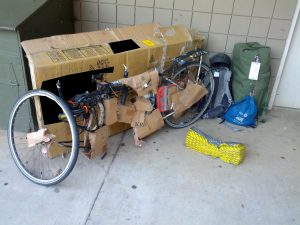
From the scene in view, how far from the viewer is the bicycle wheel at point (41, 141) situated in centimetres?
192

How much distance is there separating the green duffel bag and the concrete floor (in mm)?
513

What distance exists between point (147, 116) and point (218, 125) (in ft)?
2.62

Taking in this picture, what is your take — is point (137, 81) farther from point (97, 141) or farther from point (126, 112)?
point (97, 141)

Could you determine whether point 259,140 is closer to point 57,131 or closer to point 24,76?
point 57,131

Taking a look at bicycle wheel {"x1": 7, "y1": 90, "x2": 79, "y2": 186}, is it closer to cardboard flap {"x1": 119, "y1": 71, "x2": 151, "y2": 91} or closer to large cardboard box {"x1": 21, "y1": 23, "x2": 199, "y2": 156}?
large cardboard box {"x1": 21, "y1": 23, "x2": 199, "y2": 156}

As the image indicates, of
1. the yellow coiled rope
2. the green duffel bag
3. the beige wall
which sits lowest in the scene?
the yellow coiled rope

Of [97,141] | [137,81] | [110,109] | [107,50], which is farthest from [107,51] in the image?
A: [97,141]

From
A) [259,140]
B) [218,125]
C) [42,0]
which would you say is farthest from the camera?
[218,125]

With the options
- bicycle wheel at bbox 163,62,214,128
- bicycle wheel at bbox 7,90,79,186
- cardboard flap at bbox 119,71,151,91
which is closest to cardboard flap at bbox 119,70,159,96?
cardboard flap at bbox 119,71,151,91

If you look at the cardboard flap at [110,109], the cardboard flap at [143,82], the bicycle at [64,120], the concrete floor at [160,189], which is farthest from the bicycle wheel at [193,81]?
the cardboard flap at [110,109]

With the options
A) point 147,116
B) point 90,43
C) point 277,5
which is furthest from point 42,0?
point 277,5

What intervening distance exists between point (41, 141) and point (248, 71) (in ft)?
6.05

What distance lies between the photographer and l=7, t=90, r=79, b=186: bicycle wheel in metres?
1.92

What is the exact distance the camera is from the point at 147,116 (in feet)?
7.95
